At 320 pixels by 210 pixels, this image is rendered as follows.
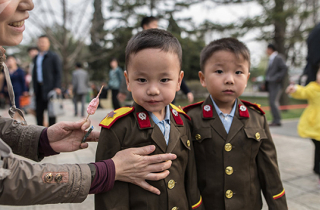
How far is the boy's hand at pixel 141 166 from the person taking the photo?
1.24 metres

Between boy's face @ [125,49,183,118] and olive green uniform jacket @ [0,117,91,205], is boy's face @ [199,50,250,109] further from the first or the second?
olive green uniform jacket @ [0,117,91,205]

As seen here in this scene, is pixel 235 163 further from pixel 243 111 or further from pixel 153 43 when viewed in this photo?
pixel 153 43

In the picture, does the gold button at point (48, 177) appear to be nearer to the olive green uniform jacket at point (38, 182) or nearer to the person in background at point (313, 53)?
the olive green uniform jacket at point (38, 182)

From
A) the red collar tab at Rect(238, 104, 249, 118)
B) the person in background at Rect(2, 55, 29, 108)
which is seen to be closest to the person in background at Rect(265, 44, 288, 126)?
the red collar tab at Rect(238, 104, 249, 118)

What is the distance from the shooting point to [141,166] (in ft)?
4.15

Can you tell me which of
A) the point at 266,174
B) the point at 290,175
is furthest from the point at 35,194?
the point at 290,175

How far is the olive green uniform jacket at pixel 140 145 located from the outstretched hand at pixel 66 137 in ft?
1.27

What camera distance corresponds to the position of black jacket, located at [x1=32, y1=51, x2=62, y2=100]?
14.6ft

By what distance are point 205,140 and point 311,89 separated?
6.50 feet

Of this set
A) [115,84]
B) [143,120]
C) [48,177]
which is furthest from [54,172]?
[115,84]

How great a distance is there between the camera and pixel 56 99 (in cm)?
444

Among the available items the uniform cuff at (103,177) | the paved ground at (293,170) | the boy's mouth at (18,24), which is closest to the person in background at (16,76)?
the paved ground at (293,170)

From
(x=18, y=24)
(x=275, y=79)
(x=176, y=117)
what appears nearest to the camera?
(x=18, y=24)

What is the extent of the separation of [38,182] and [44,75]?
12.5 feet
